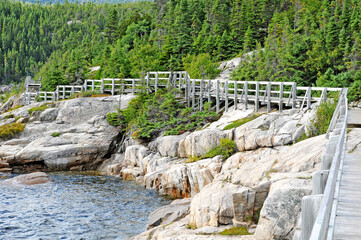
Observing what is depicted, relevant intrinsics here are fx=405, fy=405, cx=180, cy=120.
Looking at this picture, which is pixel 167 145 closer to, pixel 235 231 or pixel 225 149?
pixel 225 149

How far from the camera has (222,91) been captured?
30.6 m

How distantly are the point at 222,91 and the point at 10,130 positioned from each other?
19.2m

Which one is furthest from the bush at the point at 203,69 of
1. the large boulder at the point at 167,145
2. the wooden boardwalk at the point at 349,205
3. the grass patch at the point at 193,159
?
the wooden boardwalk at the point at 349,205

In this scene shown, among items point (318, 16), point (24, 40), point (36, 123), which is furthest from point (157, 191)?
point (24, 40)

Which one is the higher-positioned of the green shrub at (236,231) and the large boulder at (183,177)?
the green shrub at (236,231)

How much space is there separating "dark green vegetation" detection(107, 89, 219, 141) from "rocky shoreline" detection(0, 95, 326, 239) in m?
0.99

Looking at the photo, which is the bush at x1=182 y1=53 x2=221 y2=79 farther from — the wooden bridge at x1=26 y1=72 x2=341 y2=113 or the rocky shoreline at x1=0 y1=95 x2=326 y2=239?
the rocky shoreline at x1=0 y1=95 x2=326 y2=239

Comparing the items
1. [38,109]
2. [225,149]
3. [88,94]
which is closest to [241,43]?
[88,94]

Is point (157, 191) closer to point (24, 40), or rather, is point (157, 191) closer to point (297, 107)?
point (297, 107)

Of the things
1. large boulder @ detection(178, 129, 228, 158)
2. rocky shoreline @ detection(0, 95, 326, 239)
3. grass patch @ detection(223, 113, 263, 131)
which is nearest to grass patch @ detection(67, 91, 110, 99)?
rocky shoreline @ detection(0, 95, 326, 239)

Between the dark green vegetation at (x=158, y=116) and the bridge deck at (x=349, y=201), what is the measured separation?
19.2 metres

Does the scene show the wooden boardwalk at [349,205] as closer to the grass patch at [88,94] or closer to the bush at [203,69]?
the bush at [203,69]

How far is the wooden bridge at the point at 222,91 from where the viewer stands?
2364 centimetres

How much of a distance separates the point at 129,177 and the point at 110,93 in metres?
16.3
